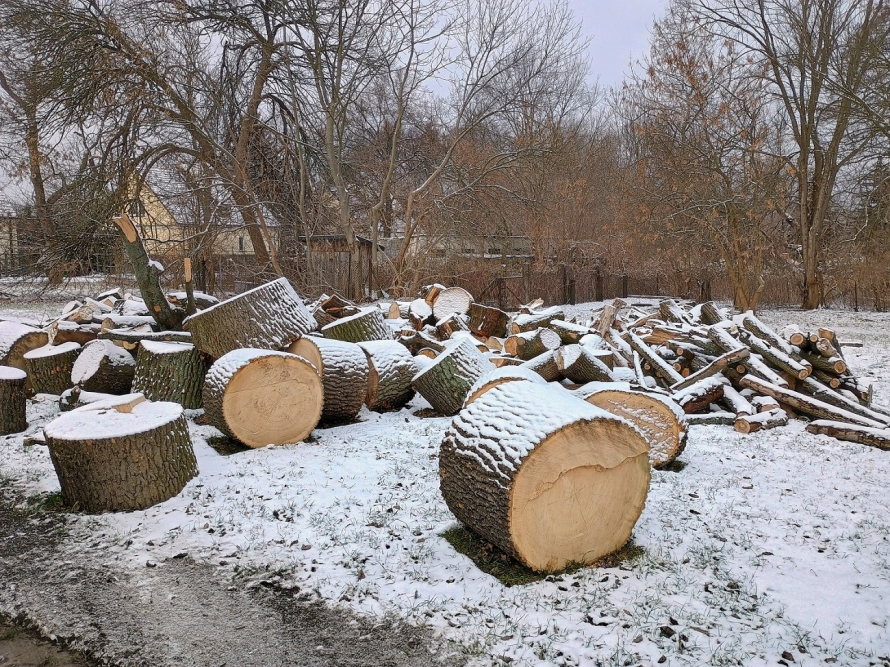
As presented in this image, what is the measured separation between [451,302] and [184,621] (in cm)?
949

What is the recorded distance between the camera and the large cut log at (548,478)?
10.2ft

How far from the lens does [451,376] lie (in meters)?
6.65

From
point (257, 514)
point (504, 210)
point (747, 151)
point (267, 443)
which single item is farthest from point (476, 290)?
point (257, 514)

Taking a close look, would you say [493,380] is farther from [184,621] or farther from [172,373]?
[172,373]

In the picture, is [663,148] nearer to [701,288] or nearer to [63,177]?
[701,288]

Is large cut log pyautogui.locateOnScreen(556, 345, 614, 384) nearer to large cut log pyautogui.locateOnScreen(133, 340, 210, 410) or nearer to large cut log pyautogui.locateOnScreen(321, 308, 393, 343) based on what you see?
large cut log pyautogui.locateOnScreen(321, 308, 393, 343)

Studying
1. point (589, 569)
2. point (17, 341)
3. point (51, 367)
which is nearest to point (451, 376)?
point (589, 569)

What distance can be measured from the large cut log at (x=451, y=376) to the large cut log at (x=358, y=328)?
3.83ft

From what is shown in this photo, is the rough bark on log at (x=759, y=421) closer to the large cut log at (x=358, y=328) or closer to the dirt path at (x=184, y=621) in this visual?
the large cut log at (x=358, y=328)

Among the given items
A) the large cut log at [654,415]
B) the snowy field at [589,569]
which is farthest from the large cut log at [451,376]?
the large cut log at [654,415]

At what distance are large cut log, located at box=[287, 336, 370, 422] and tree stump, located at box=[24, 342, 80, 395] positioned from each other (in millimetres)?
3558

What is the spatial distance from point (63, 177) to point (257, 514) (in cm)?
Result: 1300

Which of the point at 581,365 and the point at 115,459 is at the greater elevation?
the point at 581,365

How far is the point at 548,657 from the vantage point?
256 centimetres
